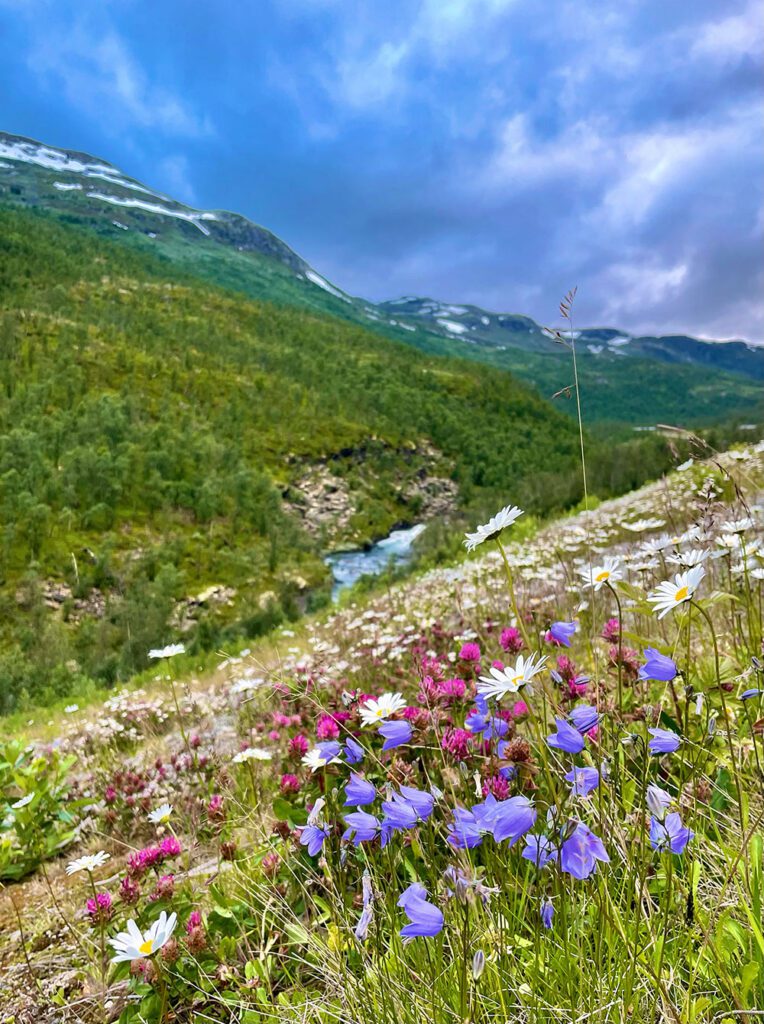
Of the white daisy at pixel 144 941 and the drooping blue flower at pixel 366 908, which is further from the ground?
the drooping blue flower at pixel 366 908

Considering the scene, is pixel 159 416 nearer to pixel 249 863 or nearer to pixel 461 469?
pixel 461 469

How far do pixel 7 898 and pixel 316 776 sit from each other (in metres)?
2.14

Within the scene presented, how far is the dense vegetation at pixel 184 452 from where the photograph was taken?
22.0 metres

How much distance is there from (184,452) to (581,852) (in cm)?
3949

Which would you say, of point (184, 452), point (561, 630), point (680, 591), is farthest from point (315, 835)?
point (184, 452)

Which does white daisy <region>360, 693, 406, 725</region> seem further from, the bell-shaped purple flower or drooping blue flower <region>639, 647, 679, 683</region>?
drooping blue flower <region>639, 647, 679, 683</region>

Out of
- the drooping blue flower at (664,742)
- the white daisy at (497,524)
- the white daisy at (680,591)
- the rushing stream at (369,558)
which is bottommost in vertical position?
the rushing stream at (369,558)

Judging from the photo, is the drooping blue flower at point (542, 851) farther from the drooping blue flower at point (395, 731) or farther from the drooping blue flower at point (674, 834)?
the drooping blue flower at point (395, 731)

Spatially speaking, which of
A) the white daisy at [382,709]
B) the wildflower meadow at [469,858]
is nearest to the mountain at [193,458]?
the wildflower meadow at [469,858]

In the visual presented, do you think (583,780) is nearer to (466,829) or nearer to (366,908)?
(466,829)

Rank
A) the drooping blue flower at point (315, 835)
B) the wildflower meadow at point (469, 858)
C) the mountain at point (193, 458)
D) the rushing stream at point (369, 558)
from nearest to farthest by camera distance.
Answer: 1. the wildflower meadow at point (469, 858)
2. the drooping blue flower at point (315, 835)
3. the mountain at point (193, 458)
4. the rushing stream at point (369, 558)

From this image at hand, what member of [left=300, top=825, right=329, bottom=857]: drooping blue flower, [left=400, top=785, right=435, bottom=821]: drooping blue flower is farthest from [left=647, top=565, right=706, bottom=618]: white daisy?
[left=300, top=825, right=329, bottom=857]: drooping blue flower

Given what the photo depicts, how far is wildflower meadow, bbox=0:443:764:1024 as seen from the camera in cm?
97

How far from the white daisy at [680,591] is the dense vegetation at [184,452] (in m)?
13.5
